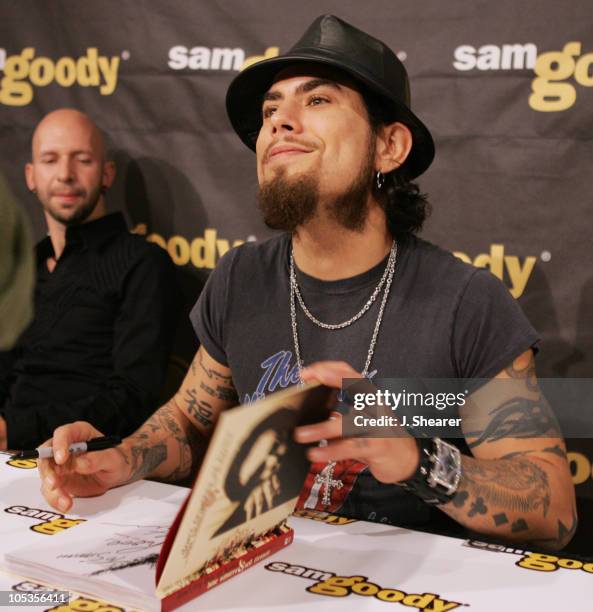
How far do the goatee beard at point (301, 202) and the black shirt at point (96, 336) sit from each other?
2.96 ft

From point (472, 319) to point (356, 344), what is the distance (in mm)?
235

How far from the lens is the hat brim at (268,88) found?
1566 mm

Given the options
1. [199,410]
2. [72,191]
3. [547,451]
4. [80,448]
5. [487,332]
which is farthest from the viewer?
[72,191]

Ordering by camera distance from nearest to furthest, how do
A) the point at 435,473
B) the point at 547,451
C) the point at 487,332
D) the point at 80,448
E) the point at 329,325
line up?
the point at 435,473, the point at 80,448, the point at 547,451, the point at 487,332, the point at 329,325

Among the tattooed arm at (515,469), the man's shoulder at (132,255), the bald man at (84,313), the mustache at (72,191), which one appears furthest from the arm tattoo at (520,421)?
the mustache at (72,191)

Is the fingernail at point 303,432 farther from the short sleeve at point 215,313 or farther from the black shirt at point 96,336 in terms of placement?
the black shirt at point 96,336

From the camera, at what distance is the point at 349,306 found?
161 cm

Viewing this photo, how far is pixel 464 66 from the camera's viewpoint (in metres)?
2.24

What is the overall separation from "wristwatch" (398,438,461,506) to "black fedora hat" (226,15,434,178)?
2.54 ft

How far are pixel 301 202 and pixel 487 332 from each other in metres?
0.47

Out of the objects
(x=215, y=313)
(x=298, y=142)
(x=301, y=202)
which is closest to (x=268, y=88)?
(x=298, y=142)

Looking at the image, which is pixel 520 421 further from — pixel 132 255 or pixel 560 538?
pixel 132 255

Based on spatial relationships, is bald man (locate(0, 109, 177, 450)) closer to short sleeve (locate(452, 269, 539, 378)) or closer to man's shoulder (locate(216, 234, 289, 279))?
man's shoulder (locate(216, 234, 289, 279))

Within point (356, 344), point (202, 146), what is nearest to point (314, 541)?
point (356, 344)
